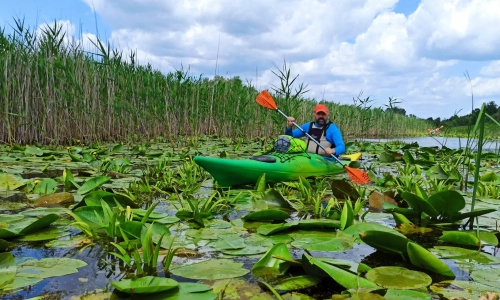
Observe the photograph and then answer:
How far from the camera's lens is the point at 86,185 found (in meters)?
2.96

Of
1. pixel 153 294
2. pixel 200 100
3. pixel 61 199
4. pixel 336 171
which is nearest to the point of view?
pixel 153 294

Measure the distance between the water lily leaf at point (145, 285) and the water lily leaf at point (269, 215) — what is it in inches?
41.8

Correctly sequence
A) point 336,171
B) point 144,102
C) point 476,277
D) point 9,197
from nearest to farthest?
point 476,277 → point 9,197 → point 336,171 → point 144,102

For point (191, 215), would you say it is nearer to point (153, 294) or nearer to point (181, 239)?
point (181, 239)

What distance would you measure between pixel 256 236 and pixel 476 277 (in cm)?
100

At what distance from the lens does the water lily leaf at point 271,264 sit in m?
1.58

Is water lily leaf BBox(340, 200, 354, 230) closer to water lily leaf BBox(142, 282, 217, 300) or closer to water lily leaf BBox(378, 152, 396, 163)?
water lily leaf BBox(142, 282, 217, 300)

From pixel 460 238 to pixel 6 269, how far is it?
2.00m

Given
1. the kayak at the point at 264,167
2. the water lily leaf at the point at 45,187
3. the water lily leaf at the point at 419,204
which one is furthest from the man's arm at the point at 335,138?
the water lily leaf at the point at 45,187

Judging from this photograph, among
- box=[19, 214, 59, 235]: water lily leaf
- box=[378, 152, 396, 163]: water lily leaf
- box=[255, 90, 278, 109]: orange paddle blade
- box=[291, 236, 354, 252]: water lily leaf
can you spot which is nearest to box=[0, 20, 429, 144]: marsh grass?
box=[255, 90, 278, 109]: orange paddle blade

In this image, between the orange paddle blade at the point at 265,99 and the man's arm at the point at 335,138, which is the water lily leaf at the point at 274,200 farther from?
the orange paddle blade at the point at 265,99

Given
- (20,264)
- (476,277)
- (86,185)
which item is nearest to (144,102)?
(86,185)

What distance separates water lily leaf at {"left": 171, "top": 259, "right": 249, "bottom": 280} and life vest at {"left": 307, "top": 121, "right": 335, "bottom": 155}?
12.1 feet

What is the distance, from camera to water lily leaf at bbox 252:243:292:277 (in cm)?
A: 158
